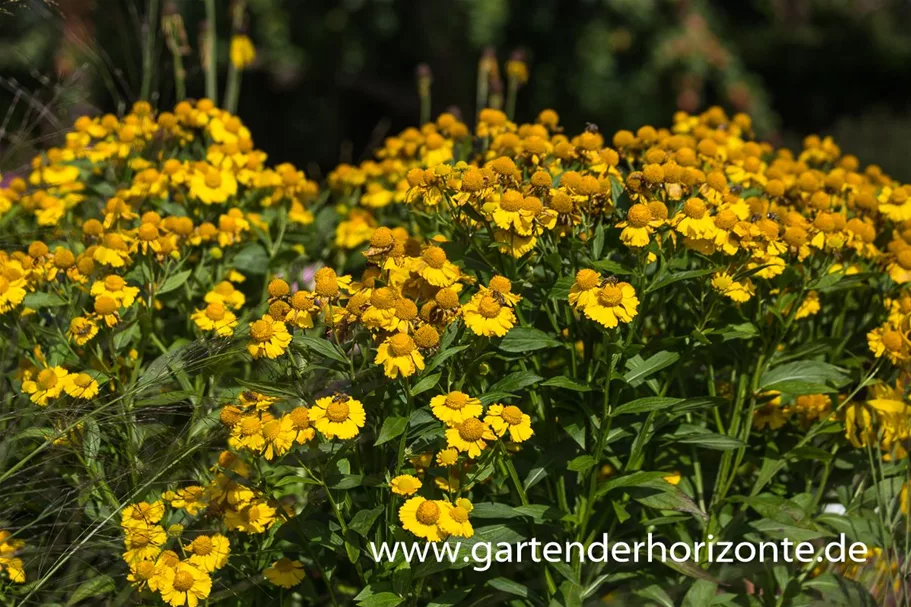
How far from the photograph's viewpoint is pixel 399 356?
1.63m

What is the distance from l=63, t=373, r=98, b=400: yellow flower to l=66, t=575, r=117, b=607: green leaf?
0.31 metres

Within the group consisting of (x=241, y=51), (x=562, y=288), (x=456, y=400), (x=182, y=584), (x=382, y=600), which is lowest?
(x=182, y=584)

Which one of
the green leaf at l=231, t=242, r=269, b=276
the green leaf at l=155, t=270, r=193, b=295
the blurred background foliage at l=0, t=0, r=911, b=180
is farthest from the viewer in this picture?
the blurred background foliage at l=0, t=0, r=911, b=180

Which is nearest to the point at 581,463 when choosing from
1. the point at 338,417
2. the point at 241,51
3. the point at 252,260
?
the point at 338,417

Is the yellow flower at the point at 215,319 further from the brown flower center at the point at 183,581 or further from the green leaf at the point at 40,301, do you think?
the brown flower center at the point at 183,581

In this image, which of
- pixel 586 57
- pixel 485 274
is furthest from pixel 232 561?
pixel 586 57

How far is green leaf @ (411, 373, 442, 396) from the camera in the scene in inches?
66.6

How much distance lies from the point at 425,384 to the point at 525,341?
227 mm

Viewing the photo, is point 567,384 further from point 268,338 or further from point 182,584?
point 182,584

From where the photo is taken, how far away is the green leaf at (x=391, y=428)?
167 cm

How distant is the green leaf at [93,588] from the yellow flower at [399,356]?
605mm

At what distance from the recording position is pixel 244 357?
5.99ft

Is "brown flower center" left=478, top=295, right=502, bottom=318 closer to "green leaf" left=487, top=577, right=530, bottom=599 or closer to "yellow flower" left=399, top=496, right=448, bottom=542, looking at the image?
"yellow flower" left=399, top=496, right=448, bottom=542


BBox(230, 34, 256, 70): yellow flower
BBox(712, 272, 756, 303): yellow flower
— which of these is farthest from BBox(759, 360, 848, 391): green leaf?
BBox(230, 34, 256, 70): yellow flower
